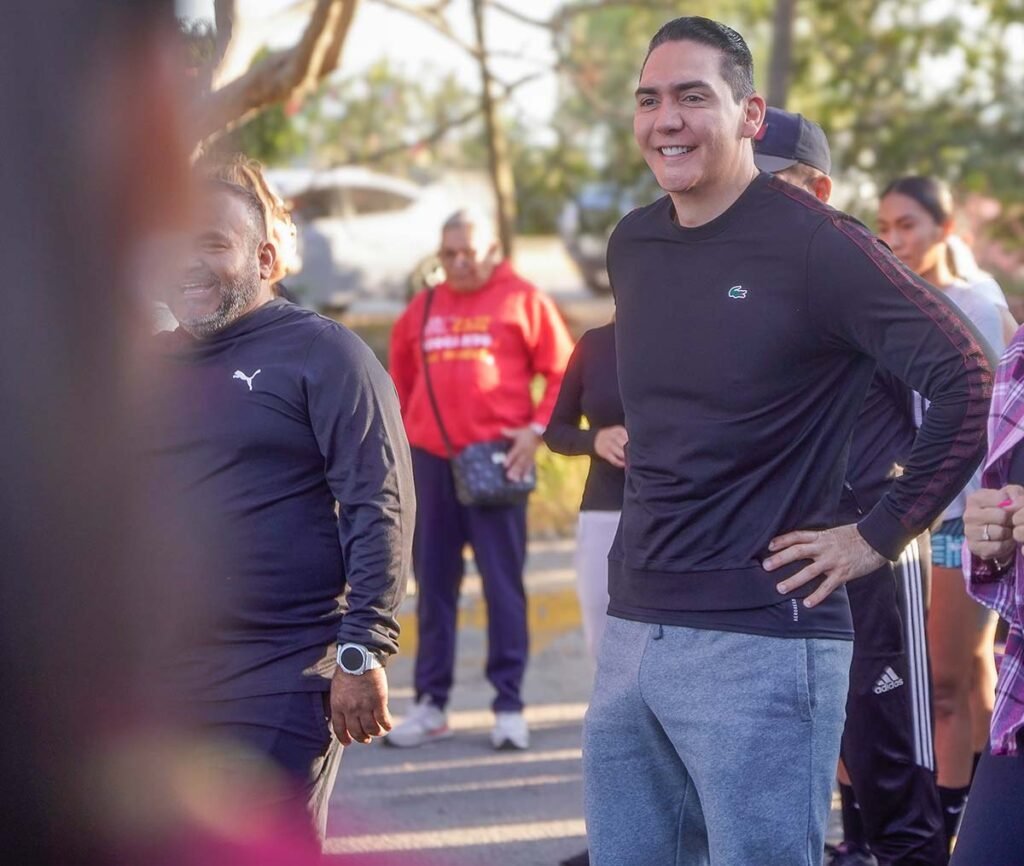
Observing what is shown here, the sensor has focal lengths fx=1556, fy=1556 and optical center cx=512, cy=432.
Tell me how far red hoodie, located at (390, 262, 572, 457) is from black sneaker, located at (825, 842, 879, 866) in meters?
2.51

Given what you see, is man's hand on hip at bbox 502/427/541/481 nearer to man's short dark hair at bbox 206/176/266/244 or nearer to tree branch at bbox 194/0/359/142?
tree branch at bbox 194/0/359/142

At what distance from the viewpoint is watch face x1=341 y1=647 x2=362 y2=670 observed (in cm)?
317

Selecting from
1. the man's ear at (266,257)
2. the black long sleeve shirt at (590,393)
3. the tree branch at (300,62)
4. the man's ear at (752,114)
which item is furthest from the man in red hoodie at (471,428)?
the man's ear at (752,114)

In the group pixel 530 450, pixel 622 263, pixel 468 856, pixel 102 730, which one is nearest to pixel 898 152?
pixel 530 450

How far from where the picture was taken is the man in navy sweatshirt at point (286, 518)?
124 inches

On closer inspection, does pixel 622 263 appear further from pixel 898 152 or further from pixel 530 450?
pixel 898 152

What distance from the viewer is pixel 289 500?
3262 millimetres

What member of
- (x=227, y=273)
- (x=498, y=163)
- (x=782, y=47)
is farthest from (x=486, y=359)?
(x=498, y=163)

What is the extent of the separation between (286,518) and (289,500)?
40 millimetres

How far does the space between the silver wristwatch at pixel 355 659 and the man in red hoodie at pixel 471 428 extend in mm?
3602

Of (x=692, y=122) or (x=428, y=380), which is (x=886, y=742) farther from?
(x=428, y=380)

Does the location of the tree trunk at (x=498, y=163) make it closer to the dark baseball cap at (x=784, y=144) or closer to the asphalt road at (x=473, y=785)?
the asphalt road at (x=473, y=785)

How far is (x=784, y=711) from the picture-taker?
2.90 metres

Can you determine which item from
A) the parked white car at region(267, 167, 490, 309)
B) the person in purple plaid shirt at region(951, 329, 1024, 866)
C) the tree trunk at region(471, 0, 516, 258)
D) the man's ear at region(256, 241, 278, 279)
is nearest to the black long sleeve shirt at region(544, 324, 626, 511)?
the man's ear at region(256, 241, 278, 279)
